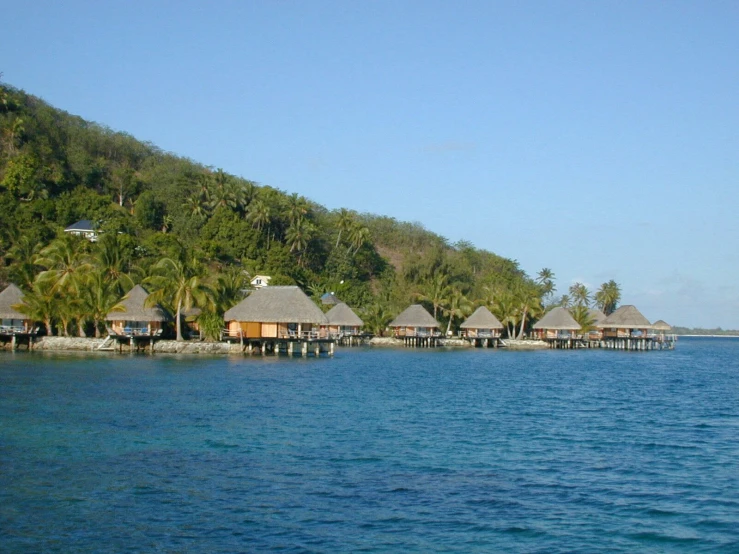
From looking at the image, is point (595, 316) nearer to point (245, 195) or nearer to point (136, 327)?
point (245, 195)

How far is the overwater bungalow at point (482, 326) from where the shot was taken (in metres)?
76.8

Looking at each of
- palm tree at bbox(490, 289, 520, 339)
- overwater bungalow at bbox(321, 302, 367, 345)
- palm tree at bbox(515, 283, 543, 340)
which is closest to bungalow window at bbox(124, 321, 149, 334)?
overwater bungalow at bbox(321, 302, 367, 345)

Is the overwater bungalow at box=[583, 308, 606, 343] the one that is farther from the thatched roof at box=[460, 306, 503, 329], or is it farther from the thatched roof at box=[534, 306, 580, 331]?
the thatched roof at box=[460, 306, 503, 329]

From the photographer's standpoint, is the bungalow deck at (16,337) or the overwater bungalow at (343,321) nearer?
the bungalow deck at (16,337)

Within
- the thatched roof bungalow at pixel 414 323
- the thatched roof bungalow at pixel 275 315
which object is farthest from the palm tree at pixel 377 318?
the thatched roof bungalow at pixel 275 315

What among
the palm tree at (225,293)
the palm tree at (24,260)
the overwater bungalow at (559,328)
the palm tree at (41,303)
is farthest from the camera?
the overwater bungalow at (559,328)

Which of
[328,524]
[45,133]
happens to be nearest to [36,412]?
[328,524]

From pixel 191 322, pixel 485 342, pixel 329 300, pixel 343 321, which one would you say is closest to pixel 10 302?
pixel 191 322

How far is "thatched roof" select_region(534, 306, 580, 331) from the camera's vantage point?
78.6m

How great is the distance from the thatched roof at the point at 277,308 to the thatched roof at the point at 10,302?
44.6ft

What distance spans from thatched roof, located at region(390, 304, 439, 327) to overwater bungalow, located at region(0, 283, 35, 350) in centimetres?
3514

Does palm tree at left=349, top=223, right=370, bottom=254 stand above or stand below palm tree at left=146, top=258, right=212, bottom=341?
above

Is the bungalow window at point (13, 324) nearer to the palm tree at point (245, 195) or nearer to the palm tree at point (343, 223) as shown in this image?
the palm tree at point (245, 195)

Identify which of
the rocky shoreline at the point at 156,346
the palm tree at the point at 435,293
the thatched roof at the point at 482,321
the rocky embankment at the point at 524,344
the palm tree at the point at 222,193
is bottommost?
the rocky embankment at the point at 524,344
